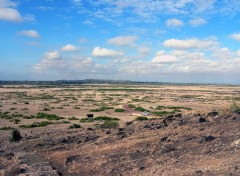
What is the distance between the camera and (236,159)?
47.1 feet

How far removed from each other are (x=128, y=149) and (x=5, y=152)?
848 cm

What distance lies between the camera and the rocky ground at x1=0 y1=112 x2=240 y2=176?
15.0 metres

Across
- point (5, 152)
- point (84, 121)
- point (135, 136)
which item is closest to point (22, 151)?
point (5, 152)

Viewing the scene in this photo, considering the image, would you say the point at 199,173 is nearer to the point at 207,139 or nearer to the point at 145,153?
the point at 145,153

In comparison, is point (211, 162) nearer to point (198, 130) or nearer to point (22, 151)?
point (198, 130)

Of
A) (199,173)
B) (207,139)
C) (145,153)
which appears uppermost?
(207,139)

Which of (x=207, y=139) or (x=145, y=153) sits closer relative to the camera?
(x=145, y=153)

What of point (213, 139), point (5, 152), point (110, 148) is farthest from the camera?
point (5, 152)

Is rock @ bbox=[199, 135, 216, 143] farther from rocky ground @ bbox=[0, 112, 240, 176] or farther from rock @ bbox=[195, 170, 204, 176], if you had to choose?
rock @ bbox=[195, 170, 204, 176]

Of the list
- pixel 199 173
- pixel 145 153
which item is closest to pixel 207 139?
pixel 145 153

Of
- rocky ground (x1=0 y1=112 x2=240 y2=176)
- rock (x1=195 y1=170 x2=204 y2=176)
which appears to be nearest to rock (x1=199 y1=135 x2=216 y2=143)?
rocky ground (x1=0 y1=112 x2=240 y2=176)

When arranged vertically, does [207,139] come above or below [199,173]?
above

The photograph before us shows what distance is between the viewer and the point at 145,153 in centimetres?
1795

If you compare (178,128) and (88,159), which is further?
(178,128)
